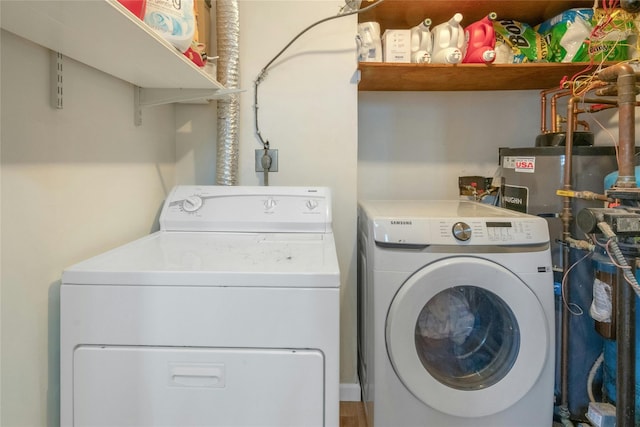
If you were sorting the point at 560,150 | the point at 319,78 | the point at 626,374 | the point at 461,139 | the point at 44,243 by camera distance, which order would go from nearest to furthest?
the point at 44,243 < the point at 626,374 < the point at 560,150 < the point at 319,78 < the point at 461,139

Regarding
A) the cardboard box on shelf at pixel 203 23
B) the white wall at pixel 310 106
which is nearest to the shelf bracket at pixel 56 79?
the cardboard box on shelf at pixel 203 23

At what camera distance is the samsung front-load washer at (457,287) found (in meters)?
Result: 1.26

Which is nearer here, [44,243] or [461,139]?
Answer: [44,243]

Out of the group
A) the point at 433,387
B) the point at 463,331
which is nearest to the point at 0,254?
the point at 433,387

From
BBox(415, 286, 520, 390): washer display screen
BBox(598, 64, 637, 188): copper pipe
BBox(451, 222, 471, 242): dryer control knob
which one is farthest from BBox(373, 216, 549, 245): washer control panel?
BBox(598, 64, 637, 188): copper pipe

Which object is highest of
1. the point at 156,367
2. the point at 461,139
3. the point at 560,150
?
the point at 461,139

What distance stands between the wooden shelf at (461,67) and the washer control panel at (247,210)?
70cm

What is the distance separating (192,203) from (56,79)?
62 cm

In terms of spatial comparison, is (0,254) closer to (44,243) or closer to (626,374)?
(44,243)

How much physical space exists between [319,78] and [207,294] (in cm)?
124

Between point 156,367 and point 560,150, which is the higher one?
point 560,150

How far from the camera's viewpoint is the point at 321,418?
0.88 m

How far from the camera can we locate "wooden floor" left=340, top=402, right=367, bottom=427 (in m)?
1.60

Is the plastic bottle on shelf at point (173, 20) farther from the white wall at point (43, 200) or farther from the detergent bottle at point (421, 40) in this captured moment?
the detergent bottle at point (421, 40)
